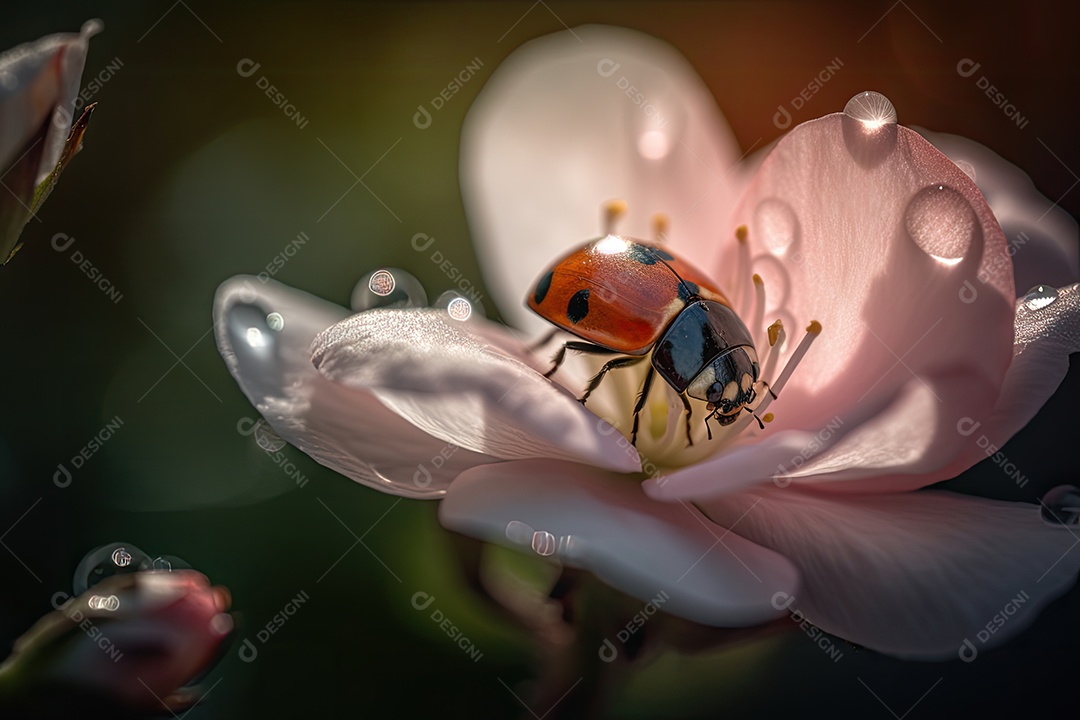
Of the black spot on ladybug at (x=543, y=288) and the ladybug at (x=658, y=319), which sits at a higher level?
the black spot on ladybug at (x=543, y=288)

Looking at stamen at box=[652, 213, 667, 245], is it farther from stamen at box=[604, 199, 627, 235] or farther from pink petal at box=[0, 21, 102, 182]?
pink petal at box=[0, 21, 102, 182]

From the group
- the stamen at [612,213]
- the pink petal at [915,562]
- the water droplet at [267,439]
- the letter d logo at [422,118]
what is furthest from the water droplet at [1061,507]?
the letter d logo at [422,118]

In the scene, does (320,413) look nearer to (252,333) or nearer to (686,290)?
(252,333)

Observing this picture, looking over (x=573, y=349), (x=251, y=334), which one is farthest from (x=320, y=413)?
(x=573, y=349)

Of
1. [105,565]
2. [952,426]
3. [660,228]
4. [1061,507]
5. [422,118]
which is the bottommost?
[1061,507]

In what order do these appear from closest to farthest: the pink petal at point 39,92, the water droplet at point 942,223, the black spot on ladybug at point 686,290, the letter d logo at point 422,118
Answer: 1. the pink petal at point 39,92
2. the water droplet at point 942,223
3. the black spot on ladybug at point 686,290
4. the letter d logo at point 422,118

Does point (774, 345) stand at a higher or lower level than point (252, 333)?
lower

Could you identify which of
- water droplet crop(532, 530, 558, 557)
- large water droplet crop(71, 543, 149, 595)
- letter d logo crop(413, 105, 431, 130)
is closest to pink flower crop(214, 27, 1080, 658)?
water droplet crop(532, 530, 558, 557)

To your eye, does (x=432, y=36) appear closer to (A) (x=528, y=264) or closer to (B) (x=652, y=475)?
(A) (x=528, y=264)

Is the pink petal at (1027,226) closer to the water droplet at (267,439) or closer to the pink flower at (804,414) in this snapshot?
the pink flower at (804,414)
